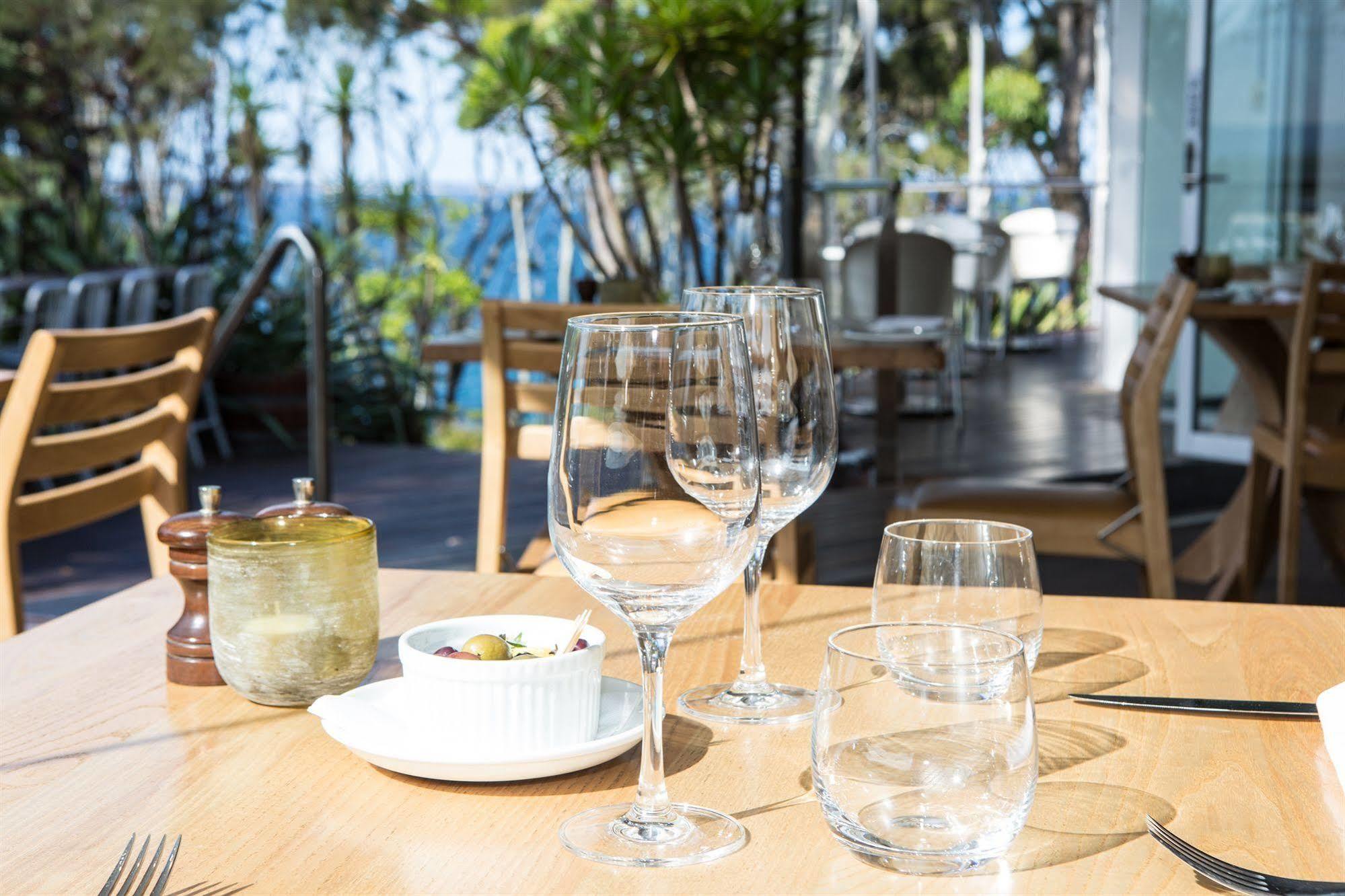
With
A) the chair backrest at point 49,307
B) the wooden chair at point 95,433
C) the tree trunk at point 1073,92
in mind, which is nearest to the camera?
the wooden chair at point 95,433

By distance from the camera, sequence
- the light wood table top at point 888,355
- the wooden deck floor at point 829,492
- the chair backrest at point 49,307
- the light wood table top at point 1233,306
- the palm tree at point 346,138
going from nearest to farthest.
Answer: the light wood table top at point 888,355 → the light wood table top at point 1233,306 → the wooden deck floor at point 829,492 → the chair backrest at point 49,307 → the palm tree at point 346,138

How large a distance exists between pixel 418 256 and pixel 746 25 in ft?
11.5

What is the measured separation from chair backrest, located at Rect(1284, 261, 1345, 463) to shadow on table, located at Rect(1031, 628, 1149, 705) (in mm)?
1940

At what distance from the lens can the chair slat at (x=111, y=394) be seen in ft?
4.84

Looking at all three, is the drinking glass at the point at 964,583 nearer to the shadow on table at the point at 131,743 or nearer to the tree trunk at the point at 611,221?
the shadow on table at the point at 131,743

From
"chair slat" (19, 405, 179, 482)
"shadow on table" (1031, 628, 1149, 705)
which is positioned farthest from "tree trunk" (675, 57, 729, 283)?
"shadow on table" (1031, 628, 1149, 705)

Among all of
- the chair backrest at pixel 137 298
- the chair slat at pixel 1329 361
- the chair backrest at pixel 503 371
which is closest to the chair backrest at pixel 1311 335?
the chair slat at pixel 1329 361

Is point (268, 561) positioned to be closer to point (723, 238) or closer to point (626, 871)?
point (626, 871)

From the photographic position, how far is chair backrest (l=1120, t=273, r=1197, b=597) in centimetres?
226

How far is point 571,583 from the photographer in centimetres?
105

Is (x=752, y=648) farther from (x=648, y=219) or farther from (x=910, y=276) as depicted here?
(x=648, y=219)

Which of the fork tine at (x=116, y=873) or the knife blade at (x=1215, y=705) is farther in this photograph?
the knife blade at (x=1215, y=705)

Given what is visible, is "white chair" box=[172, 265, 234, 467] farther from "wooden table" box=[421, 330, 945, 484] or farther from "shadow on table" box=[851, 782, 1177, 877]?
"shadow on table" box=[851, 782, 1177, 877]

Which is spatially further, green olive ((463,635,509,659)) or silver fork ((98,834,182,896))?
green olive ((463,635,509,659))
